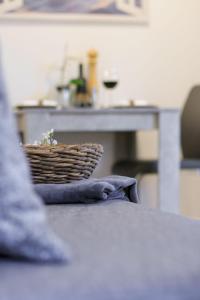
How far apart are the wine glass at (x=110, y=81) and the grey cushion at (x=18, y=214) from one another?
229 centimetres

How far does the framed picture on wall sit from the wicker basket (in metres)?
2.11

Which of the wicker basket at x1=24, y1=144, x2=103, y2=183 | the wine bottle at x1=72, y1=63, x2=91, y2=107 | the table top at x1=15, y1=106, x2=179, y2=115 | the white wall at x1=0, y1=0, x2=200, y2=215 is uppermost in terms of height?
the white wall at x1=0, y1=0, x2=200, y2=215

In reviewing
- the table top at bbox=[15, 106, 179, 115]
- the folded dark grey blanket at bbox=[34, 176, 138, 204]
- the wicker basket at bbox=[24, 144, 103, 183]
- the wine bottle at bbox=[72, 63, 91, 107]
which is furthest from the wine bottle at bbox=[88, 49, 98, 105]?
the folded dark grey blanket at bbox=[34, 176, 138, 204]

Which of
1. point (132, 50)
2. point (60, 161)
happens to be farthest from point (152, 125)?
point (60, 161)

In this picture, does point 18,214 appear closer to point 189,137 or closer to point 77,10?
point 189,137

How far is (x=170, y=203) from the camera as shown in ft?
7.95

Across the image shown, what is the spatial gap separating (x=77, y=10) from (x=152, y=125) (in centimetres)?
101

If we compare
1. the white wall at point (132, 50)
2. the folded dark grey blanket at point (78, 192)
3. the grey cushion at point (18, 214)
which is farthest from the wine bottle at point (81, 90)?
the grey cushion at point (18, 214)

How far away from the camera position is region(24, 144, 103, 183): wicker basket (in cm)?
98

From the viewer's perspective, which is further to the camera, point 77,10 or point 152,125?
point 77,10

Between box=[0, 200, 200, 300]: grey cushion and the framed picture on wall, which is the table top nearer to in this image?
the framed picture on wall

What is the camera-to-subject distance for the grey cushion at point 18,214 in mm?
494

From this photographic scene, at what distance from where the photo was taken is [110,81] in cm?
277

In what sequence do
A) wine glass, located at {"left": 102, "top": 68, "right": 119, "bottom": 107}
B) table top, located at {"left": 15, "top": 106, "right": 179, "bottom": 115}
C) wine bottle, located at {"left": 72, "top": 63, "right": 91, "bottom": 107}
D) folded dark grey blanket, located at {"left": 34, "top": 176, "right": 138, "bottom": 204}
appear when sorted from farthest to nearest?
wine bottle, located at {"left": 72, "top": 63, "right": 91, "bottom": 107}, wine glass, located at {"left": 102, "top": 68, "right": 119, "bottom": 107}, table top, located at {"left": 15, "top": 106, "right": 179, "bottom": 115}, folded dark grey blanket, located at {"left": 34, "top": 176, "right": 138, "bottom": 204}
